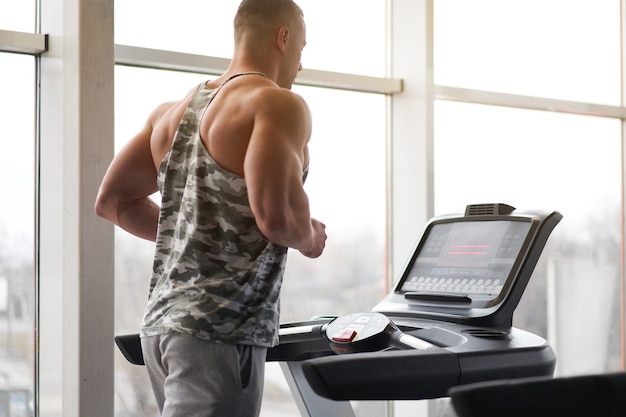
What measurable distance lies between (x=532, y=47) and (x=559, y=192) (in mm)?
752

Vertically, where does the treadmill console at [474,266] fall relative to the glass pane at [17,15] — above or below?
below

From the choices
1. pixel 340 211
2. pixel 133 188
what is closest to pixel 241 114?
pixel 133 188

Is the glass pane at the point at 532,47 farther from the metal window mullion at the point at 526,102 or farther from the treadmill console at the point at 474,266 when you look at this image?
the treadmill console at the point at 474,266

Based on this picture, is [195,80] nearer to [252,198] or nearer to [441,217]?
[441,217]

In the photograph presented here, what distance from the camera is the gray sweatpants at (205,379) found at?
5.52 feet

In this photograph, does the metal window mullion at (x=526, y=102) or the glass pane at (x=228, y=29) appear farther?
the metal window mullion at (x=526, y=102)

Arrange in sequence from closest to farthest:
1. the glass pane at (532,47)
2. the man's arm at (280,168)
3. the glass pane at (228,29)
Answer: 1. the man's arm at (280,168)
2. the glass pane at (228,29)
3. the glass pane at (532,47)

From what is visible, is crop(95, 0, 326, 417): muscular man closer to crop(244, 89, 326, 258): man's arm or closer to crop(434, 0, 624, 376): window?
crop(244, 89, 326, 258): man's arm

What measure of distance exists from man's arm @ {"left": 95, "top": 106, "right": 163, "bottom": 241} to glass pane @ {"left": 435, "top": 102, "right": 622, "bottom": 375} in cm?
203

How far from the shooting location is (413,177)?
368 centimetres

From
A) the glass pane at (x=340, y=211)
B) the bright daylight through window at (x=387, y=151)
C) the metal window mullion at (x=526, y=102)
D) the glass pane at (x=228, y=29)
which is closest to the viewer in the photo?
the bright daylight through window at (x=387, y=151)

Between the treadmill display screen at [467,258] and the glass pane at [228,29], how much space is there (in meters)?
1.31

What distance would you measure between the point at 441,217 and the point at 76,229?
3.68 ft

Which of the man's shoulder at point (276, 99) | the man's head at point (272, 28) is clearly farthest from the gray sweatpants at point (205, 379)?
the man's head at point (272, 28)
